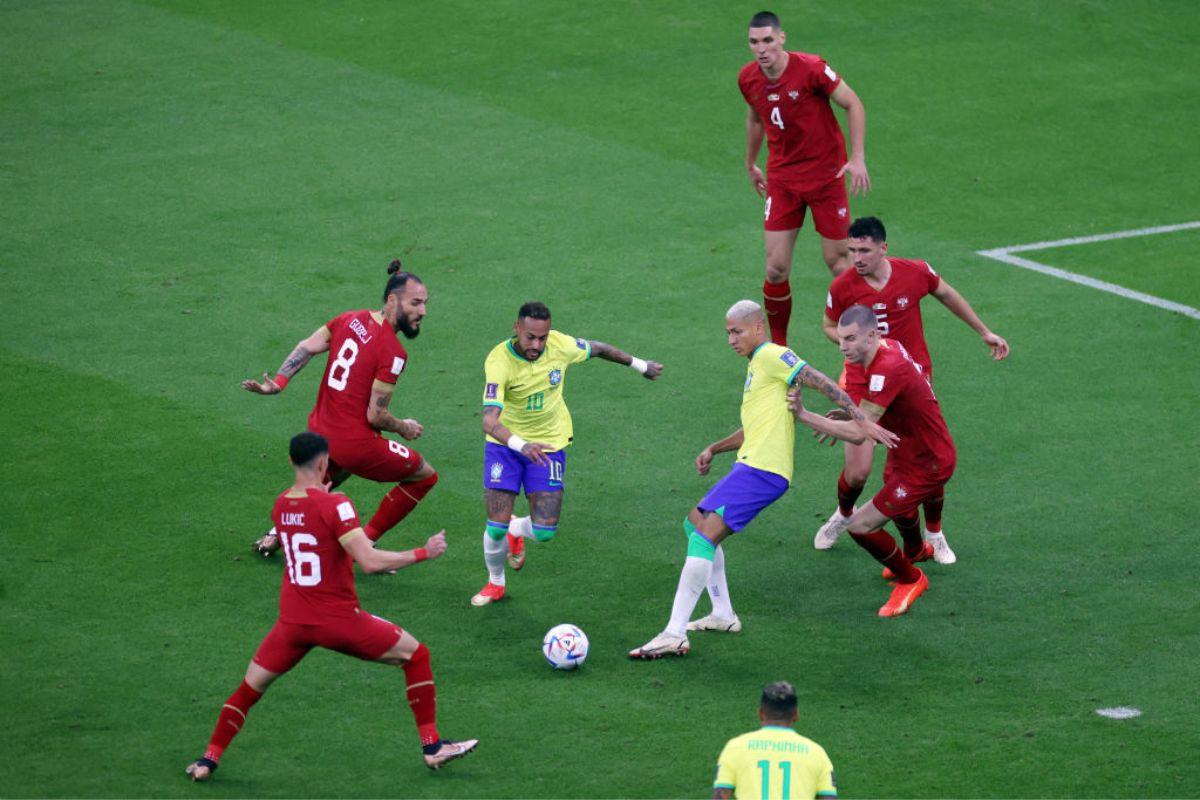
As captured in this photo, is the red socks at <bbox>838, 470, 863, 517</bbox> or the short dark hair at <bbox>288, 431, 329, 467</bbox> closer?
the short dark hair at <bbox>288, 431, 329, 467</bbox>

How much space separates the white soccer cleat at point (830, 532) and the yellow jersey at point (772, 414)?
1.70 metres

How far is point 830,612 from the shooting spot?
11.3 meters

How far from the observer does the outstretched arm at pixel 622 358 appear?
1174 cm

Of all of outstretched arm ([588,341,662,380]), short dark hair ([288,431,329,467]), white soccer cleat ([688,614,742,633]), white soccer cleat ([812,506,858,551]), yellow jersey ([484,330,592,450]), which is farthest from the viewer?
white soccer cleat ([812,506,858,551])

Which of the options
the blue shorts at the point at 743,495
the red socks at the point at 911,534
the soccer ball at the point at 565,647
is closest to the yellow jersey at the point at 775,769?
the soccer ball at the point at 565,647

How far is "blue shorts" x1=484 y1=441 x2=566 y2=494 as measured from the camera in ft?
37.3

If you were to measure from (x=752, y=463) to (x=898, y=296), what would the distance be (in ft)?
7.42

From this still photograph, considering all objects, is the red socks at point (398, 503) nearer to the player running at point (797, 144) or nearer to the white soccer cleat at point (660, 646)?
the white soccer cleat at point (660, 646)

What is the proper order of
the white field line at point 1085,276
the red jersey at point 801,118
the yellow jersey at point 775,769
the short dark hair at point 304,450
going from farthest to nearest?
the white field line at point 1085,276, the red jersey at point 801,118, the short dark hair at point 304,450, the yellow jersey at point 775,769

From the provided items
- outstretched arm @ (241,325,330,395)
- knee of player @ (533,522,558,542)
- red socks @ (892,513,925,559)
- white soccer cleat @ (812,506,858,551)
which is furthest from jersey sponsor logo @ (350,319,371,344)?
red socks @ (892,513,925,559)

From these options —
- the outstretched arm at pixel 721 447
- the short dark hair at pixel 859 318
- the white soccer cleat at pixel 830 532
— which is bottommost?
the white soccer cleat at pixel 830 532

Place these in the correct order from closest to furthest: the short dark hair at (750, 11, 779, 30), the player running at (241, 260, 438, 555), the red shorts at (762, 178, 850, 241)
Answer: the player running at (241, 260, 438, 555), the short dark hair at (750, 11, 779, 30), the red shorts at (762, 178, 850, 241)

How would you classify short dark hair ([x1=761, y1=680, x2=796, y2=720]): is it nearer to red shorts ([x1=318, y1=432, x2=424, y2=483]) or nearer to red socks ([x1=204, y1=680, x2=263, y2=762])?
red socks ([x1=204, y1=680, x2=263, y2=762])

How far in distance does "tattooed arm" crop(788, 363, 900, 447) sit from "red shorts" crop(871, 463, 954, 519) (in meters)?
0.54
